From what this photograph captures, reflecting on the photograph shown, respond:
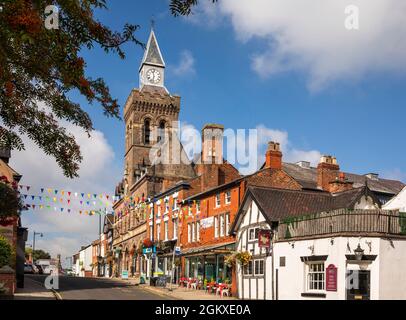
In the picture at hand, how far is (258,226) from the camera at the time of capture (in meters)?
31.9

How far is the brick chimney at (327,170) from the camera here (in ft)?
133

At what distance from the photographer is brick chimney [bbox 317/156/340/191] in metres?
40.7

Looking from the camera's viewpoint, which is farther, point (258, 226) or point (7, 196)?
point (258, 226)

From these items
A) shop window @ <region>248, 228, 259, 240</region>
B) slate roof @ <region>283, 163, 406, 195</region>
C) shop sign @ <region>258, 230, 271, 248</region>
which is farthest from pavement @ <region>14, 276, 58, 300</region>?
slate roof @ <region>283, 163, 406, 195</region>

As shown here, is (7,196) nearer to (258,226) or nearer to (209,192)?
(258,226)

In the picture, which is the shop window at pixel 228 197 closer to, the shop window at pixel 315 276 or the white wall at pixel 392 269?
the shop window at pixel 315 276

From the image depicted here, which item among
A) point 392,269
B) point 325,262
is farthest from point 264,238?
point 392,269

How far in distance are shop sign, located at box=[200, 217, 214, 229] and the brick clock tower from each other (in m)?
34.9

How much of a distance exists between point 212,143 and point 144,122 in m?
34.6

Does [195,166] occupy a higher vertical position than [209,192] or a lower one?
higher

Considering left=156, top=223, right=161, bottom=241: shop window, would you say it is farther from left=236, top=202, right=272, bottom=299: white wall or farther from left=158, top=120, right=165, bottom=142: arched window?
left=158, top=120, right=165, bottom=142: arched window
